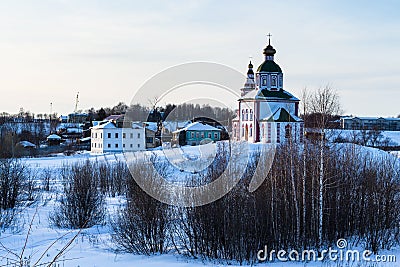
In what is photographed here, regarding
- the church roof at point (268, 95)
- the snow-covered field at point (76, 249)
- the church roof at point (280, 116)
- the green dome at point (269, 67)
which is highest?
the green dome at point (269, 67)

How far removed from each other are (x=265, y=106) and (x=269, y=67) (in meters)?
3.80

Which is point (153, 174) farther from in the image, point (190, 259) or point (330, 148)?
point (330, 148)

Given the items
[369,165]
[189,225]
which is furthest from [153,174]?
[369,165]

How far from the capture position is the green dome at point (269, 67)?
42.0 m

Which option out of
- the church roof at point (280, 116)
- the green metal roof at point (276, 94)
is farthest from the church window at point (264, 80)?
the church roof at point (280, 116)

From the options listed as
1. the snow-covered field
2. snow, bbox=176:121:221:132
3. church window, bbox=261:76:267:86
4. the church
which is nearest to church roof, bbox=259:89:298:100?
the church

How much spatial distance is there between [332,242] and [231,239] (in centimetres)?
335

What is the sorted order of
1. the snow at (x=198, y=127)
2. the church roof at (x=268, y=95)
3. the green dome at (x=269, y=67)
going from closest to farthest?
the church roof at (x=268, y=95) < the green dome at (x=269, y=67) < the snow at (x=198, y=127)

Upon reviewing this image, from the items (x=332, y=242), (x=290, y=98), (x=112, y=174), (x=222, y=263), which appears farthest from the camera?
(x=290, y=98)

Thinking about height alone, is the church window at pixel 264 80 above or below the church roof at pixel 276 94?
Result: above

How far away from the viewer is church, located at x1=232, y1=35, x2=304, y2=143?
38.8 meters

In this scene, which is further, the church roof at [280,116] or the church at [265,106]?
the church at [265,106]

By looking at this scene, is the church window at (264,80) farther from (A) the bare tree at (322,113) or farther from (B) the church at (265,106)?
(A) the bare tree at (322,113)

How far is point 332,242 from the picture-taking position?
556 inches
